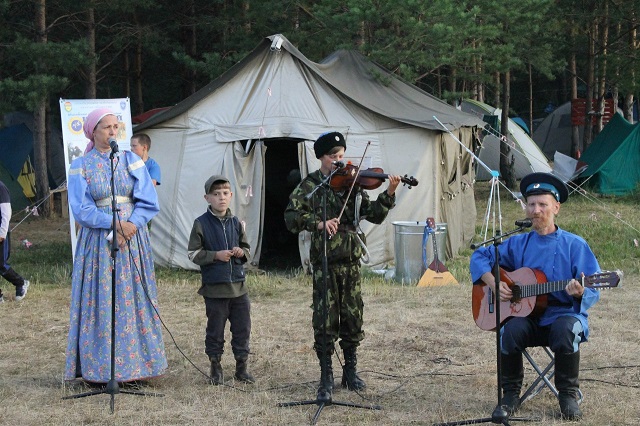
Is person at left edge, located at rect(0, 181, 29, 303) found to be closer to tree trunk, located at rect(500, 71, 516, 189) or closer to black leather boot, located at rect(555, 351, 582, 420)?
black leather boot, located at rect(555, 351, 582, 420)

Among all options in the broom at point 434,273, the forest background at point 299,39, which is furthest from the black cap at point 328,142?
the forest background at point 299,39

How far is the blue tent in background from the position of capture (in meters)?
18.7

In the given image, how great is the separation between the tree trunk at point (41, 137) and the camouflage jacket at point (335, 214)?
11.2 meters

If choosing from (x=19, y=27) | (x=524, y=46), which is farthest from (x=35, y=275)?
(x=524, y=46)

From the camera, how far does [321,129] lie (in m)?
11.0

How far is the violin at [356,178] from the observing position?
17.6 ft

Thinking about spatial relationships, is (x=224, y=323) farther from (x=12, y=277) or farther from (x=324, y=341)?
(x=12, y=277)

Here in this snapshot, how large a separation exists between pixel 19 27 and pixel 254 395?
14229 millimetres

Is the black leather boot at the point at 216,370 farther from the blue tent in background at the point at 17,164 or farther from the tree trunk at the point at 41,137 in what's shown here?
the blue tent in background at the point at 17,164

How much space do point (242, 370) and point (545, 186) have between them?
2.27m

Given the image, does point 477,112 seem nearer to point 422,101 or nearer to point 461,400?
point 422,101

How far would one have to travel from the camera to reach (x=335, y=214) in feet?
18.2

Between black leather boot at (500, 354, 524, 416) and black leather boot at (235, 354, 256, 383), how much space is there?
165 centimetres

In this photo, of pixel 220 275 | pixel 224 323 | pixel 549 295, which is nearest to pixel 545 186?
pixel 549 295
